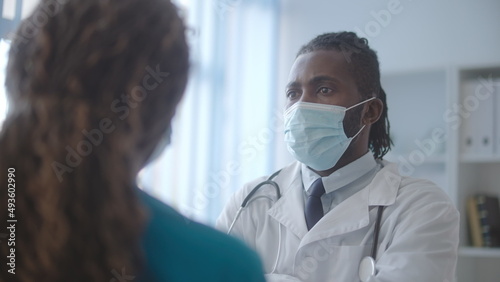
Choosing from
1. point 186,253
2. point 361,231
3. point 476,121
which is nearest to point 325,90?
point 361,231

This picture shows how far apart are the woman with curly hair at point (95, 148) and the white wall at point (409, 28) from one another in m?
2.30

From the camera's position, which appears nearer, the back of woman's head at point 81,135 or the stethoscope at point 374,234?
the back of woman's head at point 81,135

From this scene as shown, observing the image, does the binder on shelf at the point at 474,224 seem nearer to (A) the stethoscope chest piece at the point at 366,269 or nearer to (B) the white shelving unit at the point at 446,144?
(B) the white shelving unit at the point at 446,144

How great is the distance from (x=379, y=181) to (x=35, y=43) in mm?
1125

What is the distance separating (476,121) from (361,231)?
1.38 m

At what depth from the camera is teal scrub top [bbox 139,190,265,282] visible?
0.64 meters

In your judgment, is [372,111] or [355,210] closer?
[355,210]

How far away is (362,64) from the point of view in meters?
1.66

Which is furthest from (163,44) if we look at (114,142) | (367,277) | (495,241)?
(495,241)

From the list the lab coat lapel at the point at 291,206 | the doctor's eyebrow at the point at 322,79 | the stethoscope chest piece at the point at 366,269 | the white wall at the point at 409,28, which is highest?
the white wall at the point at 409,28

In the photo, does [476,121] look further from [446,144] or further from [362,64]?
[362,64]

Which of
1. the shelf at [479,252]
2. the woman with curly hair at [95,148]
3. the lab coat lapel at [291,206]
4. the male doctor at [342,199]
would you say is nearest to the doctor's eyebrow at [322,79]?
the male doctor at [342,199]

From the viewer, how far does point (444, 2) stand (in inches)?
120

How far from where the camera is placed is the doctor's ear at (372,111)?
1670mm
